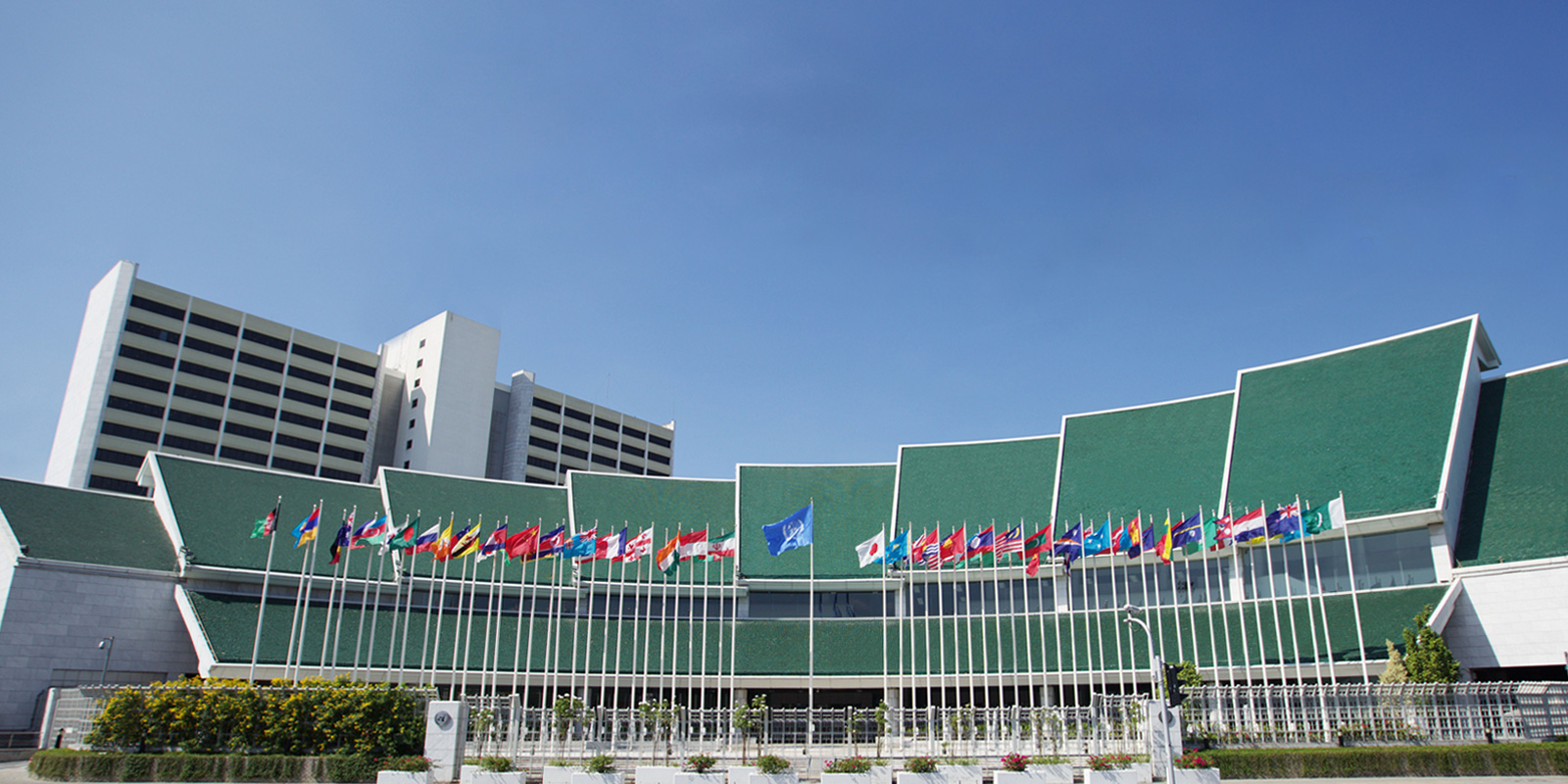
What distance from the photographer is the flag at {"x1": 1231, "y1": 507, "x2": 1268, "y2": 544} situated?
36.0 meters

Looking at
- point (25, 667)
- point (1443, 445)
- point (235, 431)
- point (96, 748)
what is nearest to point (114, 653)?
point (25, 667)

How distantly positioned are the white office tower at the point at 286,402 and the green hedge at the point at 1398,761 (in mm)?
74689

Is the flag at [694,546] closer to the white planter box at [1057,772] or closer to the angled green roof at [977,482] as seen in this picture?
the angled green roof at [977,482]

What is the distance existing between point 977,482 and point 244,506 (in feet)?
118

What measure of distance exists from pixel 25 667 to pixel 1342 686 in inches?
1867

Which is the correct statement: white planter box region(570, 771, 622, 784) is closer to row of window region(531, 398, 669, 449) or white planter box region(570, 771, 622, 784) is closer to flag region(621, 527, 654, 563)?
flag region(621, 527, 654, 563)

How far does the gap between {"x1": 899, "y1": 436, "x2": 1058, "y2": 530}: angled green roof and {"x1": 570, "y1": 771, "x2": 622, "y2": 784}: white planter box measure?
27.3 meters

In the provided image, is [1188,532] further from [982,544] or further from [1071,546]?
[982,544]

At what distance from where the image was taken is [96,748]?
27594mm

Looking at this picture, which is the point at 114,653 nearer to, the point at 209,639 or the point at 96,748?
the point at 209,639

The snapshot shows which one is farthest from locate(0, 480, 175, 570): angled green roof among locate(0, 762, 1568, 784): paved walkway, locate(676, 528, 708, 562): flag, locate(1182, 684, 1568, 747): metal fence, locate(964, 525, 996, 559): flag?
locate(1182, 684, 1568, 747): metal fence

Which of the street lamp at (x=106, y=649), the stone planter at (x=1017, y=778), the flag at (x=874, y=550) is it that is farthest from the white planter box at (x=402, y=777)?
the street lamp at (x=106, y=649)

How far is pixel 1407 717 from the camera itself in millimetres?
29297

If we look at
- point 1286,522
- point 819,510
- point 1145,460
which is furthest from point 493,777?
point 1145,460
